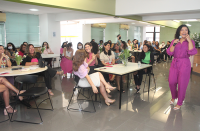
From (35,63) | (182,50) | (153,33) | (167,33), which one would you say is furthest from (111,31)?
(182,50)

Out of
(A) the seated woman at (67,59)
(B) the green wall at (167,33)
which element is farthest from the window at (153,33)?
(A) the seated woman at (67,59)

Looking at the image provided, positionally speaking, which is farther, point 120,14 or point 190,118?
point 120,14

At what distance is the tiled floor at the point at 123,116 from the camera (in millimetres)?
2975

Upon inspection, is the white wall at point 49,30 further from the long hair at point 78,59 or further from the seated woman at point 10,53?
the long hair at point 78,59

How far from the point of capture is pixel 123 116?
341cm

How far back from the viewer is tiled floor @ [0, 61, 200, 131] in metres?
2.98

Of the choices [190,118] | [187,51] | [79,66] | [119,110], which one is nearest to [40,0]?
[79,66]

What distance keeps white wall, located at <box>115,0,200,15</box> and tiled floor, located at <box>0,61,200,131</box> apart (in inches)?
111

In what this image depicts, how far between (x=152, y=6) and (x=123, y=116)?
13.6 ft

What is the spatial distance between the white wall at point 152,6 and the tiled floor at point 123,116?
Result: 2.82 metres

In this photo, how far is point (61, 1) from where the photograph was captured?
4.55 metres

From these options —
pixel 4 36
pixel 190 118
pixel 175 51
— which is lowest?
pixel 190 118

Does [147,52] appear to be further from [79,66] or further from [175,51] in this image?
[79,66]

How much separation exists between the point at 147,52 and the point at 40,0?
3.32 metres
